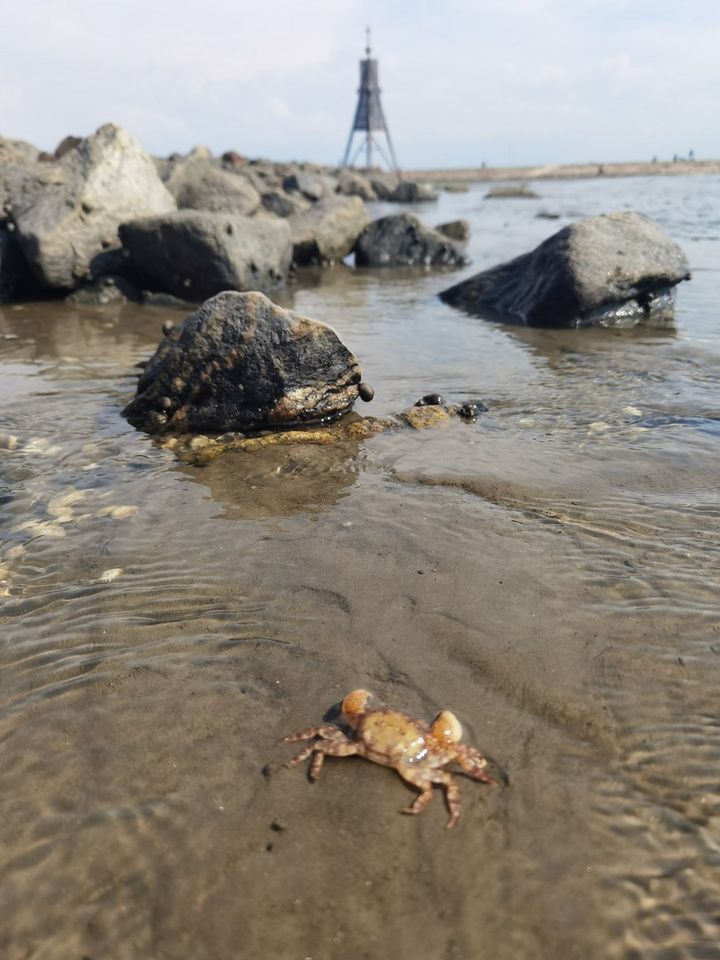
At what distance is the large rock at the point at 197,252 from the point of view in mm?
12312

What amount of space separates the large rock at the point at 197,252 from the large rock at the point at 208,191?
3.99 m

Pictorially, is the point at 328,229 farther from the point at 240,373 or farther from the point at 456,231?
the point at 240,373

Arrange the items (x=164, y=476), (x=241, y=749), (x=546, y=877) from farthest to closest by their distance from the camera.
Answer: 1. (x=164, y=476)
2. (x=241, y=749)
3. (x=546, y=877)

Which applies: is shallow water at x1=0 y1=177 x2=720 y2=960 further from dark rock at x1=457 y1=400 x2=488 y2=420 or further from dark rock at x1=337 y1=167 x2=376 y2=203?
dark rock at x1=337 y1=167 x2=376 y2=203

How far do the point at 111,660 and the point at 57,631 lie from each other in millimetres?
409

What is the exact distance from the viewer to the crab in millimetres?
2779

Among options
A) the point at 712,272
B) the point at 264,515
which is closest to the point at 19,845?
the point at 264,515

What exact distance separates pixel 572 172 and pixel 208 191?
92450mm

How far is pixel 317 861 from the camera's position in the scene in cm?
251

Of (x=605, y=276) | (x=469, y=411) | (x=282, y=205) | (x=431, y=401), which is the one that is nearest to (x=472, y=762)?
(x=469, y=411)

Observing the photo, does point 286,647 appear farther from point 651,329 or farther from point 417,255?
point 417,255

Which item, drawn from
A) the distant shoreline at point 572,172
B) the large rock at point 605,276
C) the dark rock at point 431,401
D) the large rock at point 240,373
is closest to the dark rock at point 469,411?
the dark rock at point 431,401

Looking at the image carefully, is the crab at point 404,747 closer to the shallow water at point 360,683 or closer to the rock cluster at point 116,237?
the shallow water at point 360,683

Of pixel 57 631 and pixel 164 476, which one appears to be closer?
pixel 57 631
